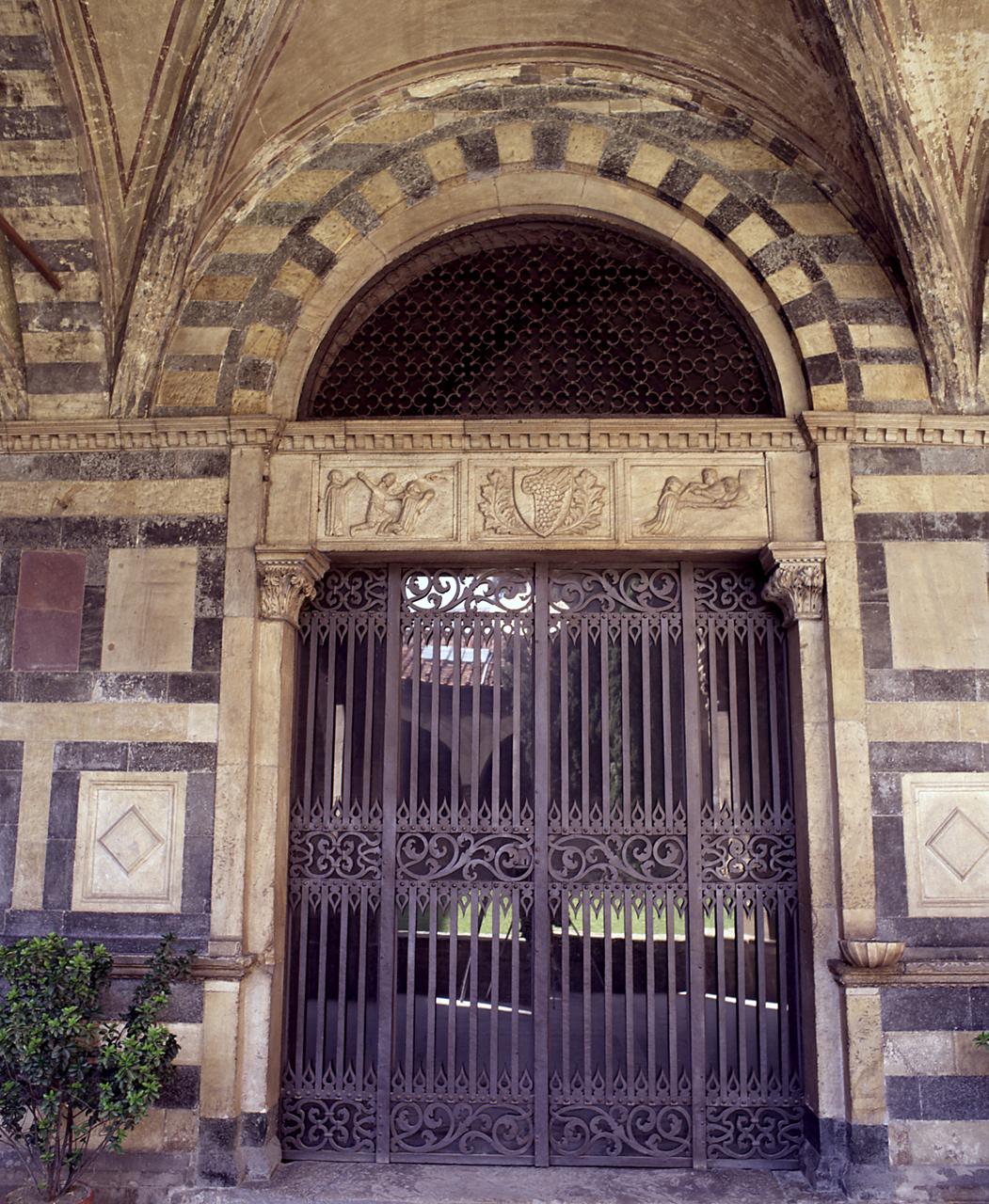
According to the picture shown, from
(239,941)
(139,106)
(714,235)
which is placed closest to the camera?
(239,941)

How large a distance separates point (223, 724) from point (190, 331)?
8.12 feet

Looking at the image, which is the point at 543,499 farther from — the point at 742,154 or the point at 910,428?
the point at 742,154

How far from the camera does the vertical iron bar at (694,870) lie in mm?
6305

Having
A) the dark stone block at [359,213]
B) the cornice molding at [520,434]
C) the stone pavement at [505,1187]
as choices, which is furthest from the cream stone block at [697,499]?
the stone pavement at [505,1187]

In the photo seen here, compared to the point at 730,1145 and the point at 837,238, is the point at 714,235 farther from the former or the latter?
the point at 730,1145

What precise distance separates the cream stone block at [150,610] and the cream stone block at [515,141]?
3186 mm

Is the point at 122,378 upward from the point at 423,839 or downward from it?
upward

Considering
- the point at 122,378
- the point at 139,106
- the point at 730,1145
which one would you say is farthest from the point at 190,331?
the point at 730,1145

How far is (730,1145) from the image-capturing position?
6.29m

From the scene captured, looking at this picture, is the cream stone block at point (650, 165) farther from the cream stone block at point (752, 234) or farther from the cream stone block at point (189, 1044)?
the cream stone block at point (189, 1044)

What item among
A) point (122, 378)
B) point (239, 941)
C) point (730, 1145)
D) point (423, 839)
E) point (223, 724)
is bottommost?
point (730, 1145)

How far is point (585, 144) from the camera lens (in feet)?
23.1

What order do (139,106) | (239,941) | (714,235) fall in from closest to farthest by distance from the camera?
(239,941)
(139,106)
(714,235)

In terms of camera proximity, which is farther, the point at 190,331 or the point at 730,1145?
the point at 190,331
